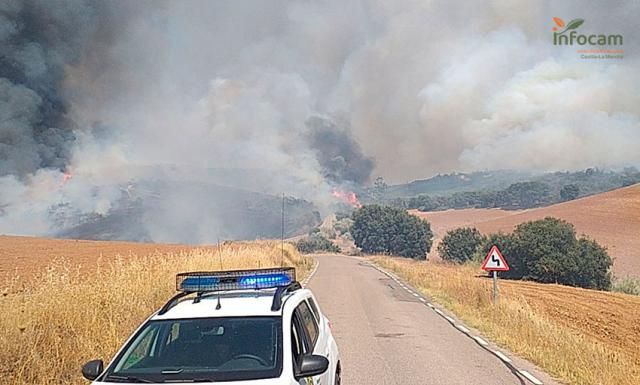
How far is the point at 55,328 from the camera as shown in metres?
8.88

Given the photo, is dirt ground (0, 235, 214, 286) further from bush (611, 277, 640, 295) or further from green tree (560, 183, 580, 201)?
green tree (560, 183, 580, 201)

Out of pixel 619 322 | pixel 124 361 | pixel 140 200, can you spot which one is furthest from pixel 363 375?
pixel 140 200

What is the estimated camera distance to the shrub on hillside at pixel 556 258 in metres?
49.1

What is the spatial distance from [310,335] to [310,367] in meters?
1.12

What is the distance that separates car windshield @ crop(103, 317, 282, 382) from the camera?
4707 mm

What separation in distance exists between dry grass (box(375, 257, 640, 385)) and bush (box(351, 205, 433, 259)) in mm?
62752

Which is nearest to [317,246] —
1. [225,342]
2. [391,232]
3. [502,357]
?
[391,232]

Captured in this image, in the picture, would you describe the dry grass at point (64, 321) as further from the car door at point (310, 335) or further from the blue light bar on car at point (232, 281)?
the car door at point (310, 335)

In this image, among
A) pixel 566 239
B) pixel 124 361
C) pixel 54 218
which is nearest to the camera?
pixel 124 361

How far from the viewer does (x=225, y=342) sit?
16.9 ft

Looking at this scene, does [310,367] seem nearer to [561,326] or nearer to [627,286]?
[561,326]

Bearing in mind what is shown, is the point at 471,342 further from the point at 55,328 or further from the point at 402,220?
the point at 402,220

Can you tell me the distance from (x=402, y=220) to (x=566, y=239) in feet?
171

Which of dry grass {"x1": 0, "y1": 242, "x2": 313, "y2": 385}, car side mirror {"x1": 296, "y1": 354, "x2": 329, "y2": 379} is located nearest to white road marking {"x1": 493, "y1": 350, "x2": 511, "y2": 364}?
dry grass {"x1": 0, "y1": 242, "x2": 313, "y2": 385}
